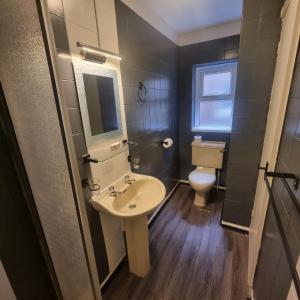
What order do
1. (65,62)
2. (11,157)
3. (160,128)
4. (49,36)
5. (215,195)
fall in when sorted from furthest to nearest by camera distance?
(215,195) → (160,128) → (65,62) → (11,157) → (49,36)

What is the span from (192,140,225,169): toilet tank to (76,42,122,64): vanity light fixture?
1802 mm

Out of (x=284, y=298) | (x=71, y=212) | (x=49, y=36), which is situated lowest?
(x=284, y=298)

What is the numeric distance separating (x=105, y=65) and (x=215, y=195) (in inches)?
97.3

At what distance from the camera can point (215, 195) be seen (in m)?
2.78

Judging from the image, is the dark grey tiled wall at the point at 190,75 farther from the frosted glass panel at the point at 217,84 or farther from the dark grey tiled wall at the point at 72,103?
the dark grey tiled wall at the point at 72,103

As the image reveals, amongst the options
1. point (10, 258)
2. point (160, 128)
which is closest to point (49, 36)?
point (10, 258)

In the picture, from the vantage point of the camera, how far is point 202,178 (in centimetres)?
241

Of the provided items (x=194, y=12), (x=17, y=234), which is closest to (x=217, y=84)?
(x=194, y=12)

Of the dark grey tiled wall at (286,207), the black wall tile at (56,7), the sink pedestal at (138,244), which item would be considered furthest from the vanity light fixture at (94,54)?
the sink pedestal at (138,244)

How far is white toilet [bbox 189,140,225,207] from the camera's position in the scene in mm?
2346

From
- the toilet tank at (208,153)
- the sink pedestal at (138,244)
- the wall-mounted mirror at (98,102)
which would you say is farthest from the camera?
the toilet tank at (208,153)

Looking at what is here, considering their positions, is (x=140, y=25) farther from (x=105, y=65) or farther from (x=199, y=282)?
(x=199, y=282)

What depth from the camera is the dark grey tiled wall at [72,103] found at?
0.93 metres

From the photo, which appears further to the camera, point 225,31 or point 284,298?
point 225,31
